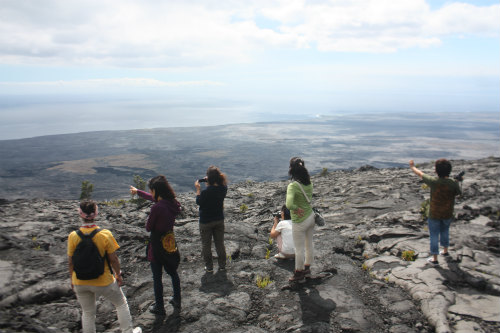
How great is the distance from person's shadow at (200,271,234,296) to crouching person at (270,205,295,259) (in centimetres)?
171

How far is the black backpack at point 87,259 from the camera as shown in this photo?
4.89 meters

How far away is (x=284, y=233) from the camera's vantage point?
8.55m

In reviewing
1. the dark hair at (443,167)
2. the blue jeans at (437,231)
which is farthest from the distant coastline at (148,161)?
the dark hair at (443,167)

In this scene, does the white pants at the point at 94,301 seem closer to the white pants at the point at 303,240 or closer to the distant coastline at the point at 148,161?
the white pants at the point at 303,240

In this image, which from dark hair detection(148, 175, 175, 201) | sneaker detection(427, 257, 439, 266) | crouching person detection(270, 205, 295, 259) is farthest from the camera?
crouching person detection(270, 205, 295, 259)

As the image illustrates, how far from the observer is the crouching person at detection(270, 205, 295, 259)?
8.51m

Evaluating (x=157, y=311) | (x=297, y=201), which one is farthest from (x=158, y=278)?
(x=297, y=201)

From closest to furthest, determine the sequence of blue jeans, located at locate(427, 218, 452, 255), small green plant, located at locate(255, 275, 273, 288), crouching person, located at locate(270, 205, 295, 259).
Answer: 1. small green plant, located at locate(255, 275, 273, 288)
2. blue jeans, located at locate(427, 218, 452, 255)
3. crouching person, located at locate(270, 205, 295, 259)

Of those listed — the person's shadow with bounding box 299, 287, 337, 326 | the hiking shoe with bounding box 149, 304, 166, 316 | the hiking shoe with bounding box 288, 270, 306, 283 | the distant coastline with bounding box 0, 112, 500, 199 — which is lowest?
the distant coastline with bounding box 0, 112, 500, 199

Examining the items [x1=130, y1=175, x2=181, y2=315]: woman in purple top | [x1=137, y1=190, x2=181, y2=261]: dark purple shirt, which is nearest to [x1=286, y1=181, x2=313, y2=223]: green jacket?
[x1=130, y1=175, x2=181, y2=315]: woman in purple top

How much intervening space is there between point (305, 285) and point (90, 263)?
4.89 meters

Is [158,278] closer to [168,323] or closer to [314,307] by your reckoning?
[168,323]

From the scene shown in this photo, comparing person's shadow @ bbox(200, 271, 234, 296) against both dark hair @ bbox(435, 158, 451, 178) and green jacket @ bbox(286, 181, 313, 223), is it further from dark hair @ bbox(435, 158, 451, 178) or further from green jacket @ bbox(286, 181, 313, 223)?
dark hair @ bbox(435, 158, 451, 178)

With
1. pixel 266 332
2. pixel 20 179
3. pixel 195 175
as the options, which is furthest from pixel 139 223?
pixel 20 179
